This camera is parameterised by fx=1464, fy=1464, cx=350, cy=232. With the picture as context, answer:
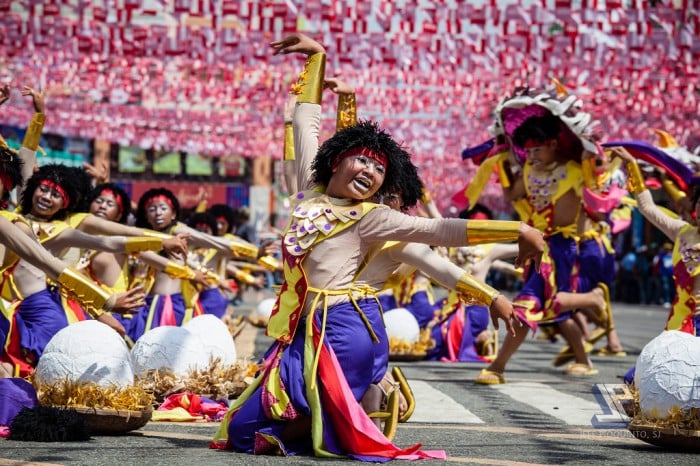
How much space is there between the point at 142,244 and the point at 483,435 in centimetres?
229

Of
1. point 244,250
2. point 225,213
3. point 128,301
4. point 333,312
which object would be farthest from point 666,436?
point 225,213

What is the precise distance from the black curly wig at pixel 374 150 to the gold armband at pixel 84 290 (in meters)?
1.24

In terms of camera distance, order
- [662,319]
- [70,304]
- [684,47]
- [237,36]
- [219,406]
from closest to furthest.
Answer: [219,406], [70,304], [684,47], [237,36], [662,319]

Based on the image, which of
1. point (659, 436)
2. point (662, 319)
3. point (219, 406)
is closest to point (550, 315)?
point (219, 406)

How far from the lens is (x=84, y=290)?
7438mm

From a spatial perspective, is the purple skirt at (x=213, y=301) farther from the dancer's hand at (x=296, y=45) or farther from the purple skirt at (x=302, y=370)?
the purple skirt at (x=302, y=370)

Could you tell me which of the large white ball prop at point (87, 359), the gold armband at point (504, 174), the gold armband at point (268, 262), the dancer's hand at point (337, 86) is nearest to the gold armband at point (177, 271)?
the gold armband at point (268, 262)

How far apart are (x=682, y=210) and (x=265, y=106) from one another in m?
16.7

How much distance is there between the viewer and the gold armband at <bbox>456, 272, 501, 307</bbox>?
21.9ft

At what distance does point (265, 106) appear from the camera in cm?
2767

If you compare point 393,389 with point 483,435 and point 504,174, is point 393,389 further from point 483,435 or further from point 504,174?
point 504,174

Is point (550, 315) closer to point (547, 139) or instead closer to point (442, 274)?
point (547, 139)

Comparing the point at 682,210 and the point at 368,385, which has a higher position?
the point at 682,210

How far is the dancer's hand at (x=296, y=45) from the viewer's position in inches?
307
